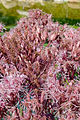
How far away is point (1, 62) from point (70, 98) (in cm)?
91

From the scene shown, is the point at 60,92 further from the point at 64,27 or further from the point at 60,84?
the point at 64,27

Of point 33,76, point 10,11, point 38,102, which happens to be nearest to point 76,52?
point 33,76

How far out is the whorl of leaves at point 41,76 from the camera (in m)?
2.03

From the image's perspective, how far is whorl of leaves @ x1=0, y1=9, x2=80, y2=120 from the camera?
203 centimetres

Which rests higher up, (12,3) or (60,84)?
(60,84)

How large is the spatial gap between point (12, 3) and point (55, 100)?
3391cm

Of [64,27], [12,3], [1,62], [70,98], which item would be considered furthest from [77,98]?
[12,3]

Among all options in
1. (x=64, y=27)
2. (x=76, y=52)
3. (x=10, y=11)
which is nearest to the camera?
(x=76, y=52)

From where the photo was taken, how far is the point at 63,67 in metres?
2.50

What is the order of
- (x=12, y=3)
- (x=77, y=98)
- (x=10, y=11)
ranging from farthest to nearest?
1. (x=12, y=3)
2. (x=10, y=11)
3. (x=77, y=98)

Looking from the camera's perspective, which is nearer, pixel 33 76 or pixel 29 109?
pixel 29 109

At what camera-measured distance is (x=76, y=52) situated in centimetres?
247

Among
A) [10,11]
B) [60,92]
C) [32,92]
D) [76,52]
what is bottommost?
[10,11]

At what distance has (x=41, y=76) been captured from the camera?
231cm
